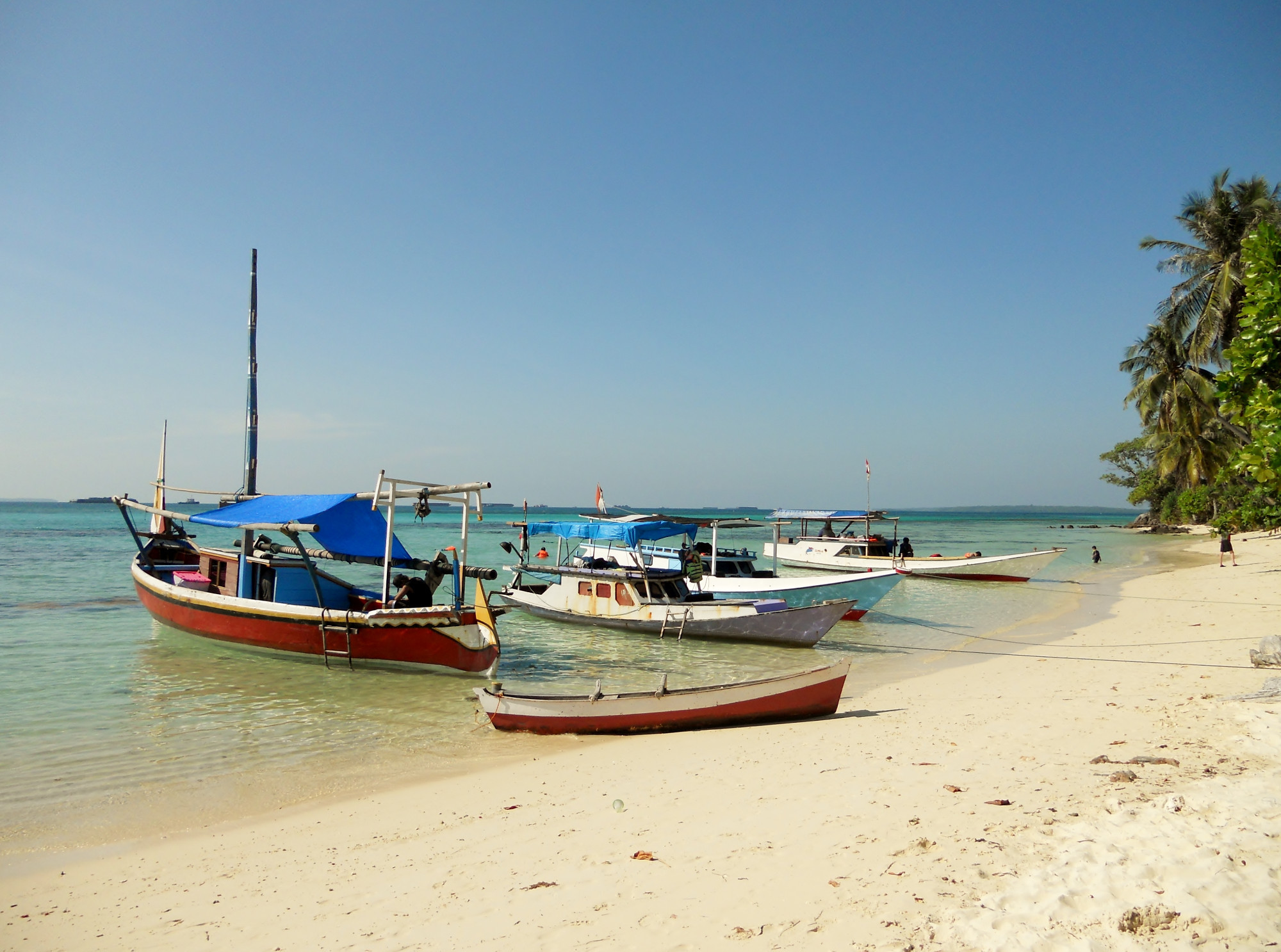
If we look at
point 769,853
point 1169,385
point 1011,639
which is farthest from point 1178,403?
point 769,853

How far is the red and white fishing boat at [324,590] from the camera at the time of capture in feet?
43.9

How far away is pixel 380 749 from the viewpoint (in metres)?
9.84

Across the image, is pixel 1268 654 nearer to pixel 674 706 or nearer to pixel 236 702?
pixel 674 706

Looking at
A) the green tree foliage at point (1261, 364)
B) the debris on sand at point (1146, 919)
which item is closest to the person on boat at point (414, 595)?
the debris on sand at point (1146, 919)

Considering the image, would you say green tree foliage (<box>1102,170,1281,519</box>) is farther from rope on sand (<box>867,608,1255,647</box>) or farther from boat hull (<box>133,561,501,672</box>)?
boat hull (<box>133,561,501,672</box>)

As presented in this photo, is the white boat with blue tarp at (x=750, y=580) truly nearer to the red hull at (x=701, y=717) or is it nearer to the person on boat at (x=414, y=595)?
the person on boat at (x=414, y=595)

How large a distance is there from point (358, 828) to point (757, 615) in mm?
11456

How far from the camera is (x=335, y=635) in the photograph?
14.1 meters

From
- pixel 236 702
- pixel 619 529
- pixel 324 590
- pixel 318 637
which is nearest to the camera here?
pixel 236 702

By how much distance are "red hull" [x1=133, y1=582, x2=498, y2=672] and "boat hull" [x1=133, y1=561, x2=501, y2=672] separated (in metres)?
0.01

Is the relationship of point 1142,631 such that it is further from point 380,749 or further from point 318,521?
point 318,521

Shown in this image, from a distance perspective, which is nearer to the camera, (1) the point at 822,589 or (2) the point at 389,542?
(2) the point at 389,542

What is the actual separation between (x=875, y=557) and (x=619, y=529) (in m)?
20.5

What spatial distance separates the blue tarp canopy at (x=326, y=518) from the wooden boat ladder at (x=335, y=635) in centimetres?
143
